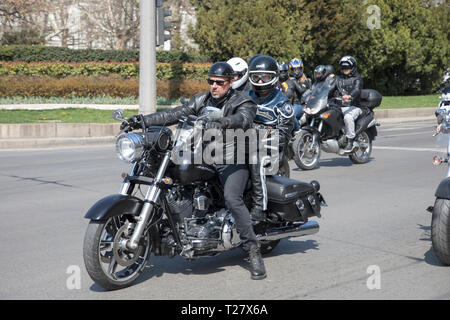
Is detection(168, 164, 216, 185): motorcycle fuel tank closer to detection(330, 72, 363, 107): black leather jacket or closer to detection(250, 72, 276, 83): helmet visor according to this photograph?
detection(250, 72, 276, 83): helmet visor

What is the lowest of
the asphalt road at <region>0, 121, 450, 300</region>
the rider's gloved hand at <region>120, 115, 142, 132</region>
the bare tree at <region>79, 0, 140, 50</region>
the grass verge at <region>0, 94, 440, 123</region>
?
the asphalt road at <region>0, 121, 450, 300</region>

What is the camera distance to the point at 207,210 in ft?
17.7

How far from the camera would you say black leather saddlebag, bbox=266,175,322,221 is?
5.72 meters

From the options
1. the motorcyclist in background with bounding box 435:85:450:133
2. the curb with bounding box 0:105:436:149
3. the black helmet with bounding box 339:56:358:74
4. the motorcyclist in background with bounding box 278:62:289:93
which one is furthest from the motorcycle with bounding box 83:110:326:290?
the curb with bounding box 0:105:436:149

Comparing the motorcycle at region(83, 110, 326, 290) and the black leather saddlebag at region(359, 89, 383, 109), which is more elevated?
the black leather saddlebag at region(359, 89, 383, 109)

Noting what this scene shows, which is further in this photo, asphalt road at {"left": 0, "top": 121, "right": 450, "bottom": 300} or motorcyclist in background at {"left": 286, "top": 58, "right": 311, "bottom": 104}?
motorcyclist in background at {"left": 286, "top": 58, "right": 311, "bottom": 104}

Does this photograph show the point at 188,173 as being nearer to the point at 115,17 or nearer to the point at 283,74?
the point at 283,74

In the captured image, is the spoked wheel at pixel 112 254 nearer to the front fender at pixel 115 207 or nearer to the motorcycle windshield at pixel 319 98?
the front fender at pixel 115 207

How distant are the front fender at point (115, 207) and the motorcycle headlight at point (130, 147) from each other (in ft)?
1.00

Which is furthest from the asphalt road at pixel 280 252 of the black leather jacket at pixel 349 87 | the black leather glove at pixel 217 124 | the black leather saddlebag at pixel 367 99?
the black leather saddlebag at pixel 367 99

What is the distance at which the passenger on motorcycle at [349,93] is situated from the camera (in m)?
12.2

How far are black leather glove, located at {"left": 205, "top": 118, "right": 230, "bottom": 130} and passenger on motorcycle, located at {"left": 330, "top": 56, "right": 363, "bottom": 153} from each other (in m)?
7.60

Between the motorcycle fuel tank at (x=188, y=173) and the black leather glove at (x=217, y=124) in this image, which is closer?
the black leather glove at (x=217, y=124)

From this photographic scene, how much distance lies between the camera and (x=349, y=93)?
1246cm
